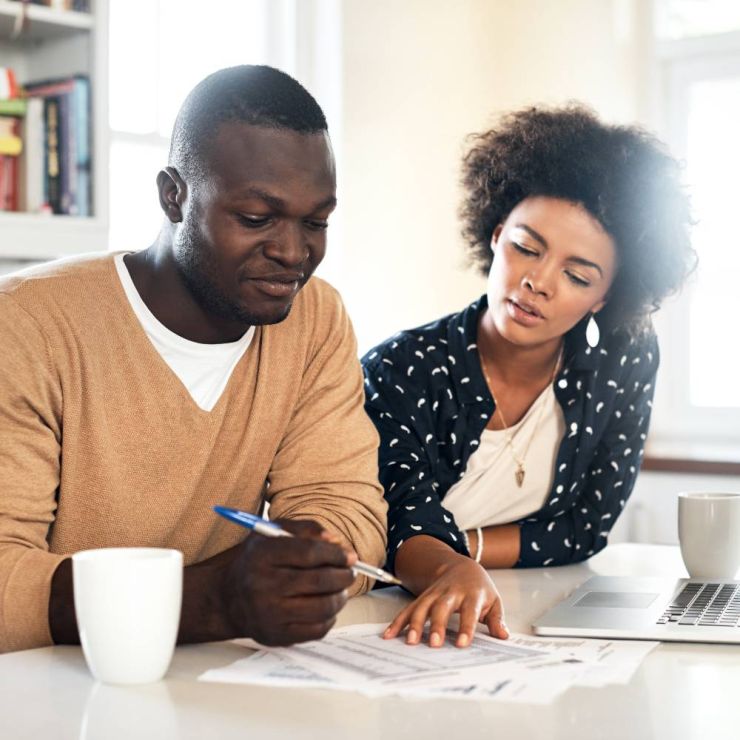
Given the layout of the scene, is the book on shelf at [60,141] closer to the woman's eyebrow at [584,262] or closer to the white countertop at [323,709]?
the woman's eyebrow at [584,262]

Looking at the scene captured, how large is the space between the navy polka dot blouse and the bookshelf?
1.04 m

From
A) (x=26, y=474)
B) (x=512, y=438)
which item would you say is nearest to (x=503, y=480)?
(x=512, y=438)

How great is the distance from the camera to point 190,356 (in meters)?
1.37

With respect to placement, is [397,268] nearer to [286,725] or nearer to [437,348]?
[437,348]

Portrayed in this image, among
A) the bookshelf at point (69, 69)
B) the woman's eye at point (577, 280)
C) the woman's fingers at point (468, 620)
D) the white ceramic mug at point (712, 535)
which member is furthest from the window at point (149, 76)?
the woman's fingers at point (468, 620)

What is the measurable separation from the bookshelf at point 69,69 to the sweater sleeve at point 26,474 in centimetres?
128

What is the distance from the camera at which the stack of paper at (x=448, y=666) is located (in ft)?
3.06

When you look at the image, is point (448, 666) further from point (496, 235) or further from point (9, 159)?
point (9, 159)

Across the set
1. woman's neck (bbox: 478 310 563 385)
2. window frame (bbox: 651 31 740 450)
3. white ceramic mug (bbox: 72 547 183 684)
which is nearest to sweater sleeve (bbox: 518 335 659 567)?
woman's neck (bbox: 478 310 563 385)

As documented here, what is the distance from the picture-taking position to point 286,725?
2.78ft

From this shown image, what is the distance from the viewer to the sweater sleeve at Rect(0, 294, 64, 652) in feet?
3.56

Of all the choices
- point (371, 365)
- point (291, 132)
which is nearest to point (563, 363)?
point (371, 365)

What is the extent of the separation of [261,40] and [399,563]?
7.35ft

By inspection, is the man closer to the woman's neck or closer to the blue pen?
the blue pen
